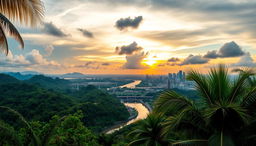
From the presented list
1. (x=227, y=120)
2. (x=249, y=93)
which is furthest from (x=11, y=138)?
(x=249, y=93)

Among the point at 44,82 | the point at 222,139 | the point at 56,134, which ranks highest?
the point at 222,139

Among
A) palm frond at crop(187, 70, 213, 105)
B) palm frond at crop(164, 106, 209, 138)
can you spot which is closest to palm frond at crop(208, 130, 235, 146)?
palm frond at crop(164, 106, 209, 138)

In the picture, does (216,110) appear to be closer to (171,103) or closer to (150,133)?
(171,103)

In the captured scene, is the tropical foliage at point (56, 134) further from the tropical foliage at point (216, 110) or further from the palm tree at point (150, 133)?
the tropical foliage at point (216, 110)

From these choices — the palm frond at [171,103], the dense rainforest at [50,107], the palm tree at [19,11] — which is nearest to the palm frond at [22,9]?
the palm tree at [19,11]

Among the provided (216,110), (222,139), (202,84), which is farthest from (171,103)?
(222,139)

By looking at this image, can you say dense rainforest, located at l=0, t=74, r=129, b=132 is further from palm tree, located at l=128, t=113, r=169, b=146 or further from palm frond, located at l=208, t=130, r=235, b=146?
palm frond, located at l=208, t=130, r=235, b=146

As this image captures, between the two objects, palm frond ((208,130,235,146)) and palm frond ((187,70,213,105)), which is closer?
palm frond ((208,130,235,146))

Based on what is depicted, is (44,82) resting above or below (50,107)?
below

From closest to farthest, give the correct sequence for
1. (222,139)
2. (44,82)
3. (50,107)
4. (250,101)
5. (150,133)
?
1. (222,139)
2. (250,101)
3. (150,133)
4. (50,107)
5. (44,82)
